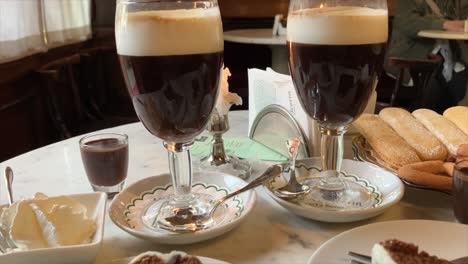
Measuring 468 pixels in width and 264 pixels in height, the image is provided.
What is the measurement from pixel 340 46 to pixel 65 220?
40 centimetres

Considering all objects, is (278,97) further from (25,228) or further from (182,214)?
(25,228)

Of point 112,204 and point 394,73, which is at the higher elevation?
point 112,204

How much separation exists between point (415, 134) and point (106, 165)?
522 millimetres

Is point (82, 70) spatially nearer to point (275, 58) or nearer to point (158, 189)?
point (275, 58)

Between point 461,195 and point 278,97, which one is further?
point 278,97

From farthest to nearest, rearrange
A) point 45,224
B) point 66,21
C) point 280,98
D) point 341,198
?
point 66,21 < point 280,98 < point 341,198 < point 45,224

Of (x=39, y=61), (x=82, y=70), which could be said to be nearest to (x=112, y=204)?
(x=39, y=61)

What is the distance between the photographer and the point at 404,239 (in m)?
0.52

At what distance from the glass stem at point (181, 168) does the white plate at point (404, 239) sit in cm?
21

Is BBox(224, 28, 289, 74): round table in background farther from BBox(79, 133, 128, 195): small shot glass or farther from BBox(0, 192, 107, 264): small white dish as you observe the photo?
BBox(0, 192, 107, 264): small white dish

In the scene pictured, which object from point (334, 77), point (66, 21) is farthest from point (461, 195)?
point (66, 21)

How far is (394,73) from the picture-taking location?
3.42 m

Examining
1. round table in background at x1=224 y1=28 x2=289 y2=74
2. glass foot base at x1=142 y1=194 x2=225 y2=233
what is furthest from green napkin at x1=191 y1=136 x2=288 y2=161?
round table in background at x1=224 y1=28 x2=289 y2=74

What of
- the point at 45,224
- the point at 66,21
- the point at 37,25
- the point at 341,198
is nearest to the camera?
the point at 45,224
